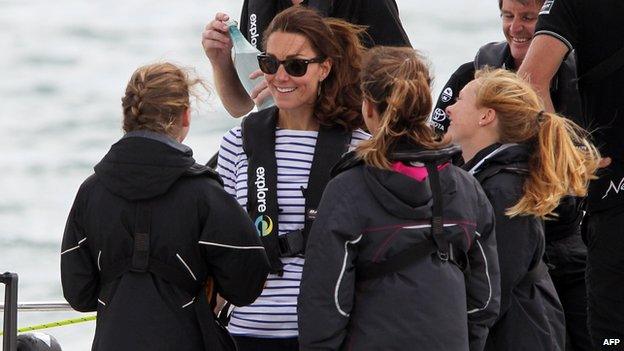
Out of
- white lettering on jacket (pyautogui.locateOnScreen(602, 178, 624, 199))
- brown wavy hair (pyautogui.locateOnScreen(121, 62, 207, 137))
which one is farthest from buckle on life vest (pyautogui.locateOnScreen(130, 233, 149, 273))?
white lettering on jacket (pyautogui.locateOnScreen(602, 178, 624, 199))

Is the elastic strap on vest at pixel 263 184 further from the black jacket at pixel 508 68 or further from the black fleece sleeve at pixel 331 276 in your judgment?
the black jacket at pixel 508 68

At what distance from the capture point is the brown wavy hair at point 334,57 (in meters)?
3.67

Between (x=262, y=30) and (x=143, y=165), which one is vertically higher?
(x=262, y=30)

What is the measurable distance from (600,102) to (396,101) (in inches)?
37.2

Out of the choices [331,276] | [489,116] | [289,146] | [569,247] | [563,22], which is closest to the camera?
[331,276]

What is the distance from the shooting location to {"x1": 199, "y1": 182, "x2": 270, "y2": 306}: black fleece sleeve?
338 cm

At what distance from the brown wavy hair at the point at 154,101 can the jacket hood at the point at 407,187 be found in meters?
0.55

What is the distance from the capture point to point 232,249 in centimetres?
339

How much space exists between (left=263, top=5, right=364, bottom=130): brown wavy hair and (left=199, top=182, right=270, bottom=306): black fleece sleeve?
0.42 metres

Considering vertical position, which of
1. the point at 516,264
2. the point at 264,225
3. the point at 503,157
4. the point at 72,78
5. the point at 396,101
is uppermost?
the point at 396,101

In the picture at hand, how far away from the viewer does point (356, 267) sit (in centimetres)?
322

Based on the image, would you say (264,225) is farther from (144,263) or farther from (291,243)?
(144,263)

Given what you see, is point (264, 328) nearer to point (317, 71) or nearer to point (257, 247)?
point (257, 247)

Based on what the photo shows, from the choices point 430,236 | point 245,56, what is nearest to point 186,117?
point 245,56
